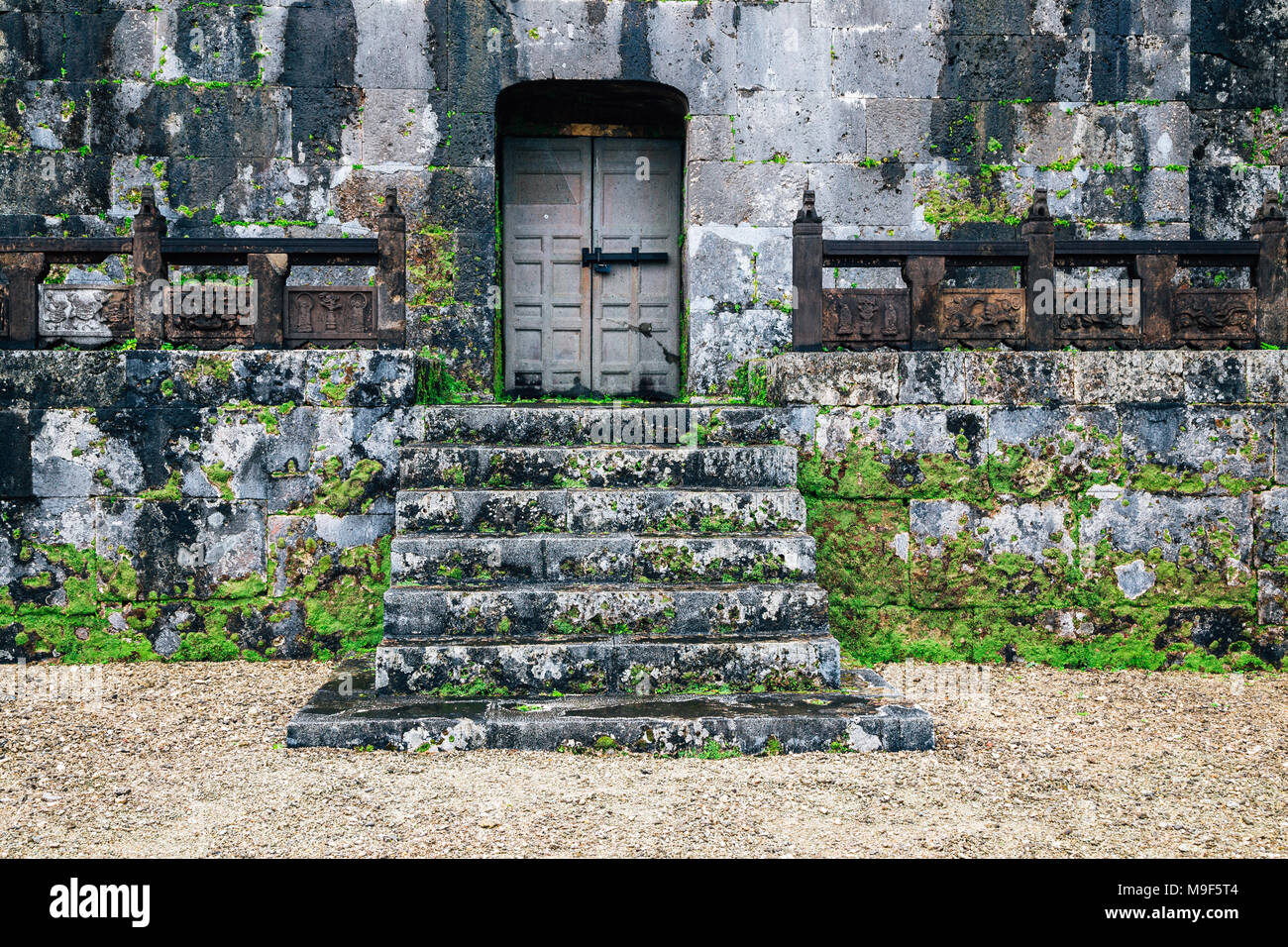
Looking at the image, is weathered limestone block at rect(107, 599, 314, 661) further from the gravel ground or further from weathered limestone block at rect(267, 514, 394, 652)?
the gravel ground

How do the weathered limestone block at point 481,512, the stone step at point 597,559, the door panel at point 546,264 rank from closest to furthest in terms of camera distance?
the stone step at point 597,559, the weathered limestone block at point 481,512, the door panel at point 546,264

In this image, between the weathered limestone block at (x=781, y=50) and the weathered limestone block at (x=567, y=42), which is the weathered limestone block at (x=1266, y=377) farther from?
the weathered limestone block at (x=567, y=42)

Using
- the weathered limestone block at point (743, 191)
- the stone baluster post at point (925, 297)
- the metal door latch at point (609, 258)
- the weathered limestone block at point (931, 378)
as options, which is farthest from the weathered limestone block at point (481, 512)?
the metal door latch at point (609, 258)

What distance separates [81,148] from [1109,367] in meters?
7.42

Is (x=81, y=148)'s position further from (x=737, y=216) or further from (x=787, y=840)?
(x=787, y=840)

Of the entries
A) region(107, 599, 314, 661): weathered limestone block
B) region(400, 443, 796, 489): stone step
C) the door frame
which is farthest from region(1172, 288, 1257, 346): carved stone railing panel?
region(107, 599, 314, 661): weathered limestone block

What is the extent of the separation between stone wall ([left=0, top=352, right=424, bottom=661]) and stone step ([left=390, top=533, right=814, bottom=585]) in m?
0.78

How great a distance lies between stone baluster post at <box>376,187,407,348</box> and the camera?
538 centimetres

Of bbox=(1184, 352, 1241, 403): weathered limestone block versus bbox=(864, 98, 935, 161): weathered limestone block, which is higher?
bbox=(864, 98, 935, 161): weathered limestone block

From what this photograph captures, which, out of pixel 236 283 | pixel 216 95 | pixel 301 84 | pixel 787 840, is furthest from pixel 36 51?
pixel 787 840

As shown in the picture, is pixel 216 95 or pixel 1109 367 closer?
pixel 1109 367

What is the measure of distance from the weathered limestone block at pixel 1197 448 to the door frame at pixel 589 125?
11.5ft

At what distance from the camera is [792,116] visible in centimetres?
754

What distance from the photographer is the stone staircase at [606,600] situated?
12.5 ft
